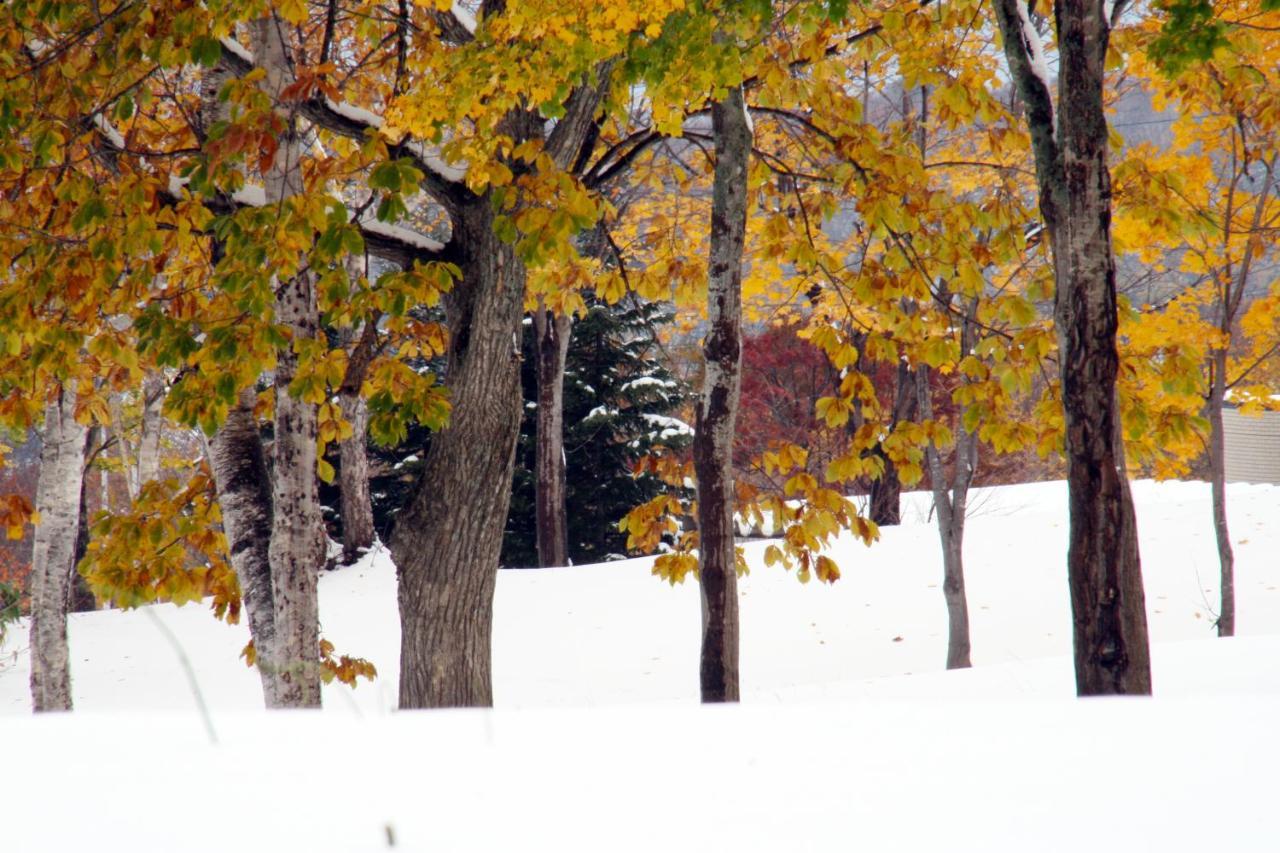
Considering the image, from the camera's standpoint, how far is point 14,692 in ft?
35.8

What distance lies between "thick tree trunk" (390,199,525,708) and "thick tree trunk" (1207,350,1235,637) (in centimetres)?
666

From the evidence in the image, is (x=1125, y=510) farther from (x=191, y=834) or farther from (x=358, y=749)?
(x=191, y=834)

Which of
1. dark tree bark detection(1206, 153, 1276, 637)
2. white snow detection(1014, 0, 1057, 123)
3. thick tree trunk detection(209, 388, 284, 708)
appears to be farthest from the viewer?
dark tree bark detection(1206, 153, 1276, 637)

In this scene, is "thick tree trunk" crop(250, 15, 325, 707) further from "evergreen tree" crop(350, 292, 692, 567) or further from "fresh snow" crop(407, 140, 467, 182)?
"evergreen tree" crop(350, 292, 692, 567)

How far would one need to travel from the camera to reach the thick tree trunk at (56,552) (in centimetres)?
773

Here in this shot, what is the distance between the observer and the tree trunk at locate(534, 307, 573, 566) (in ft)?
47.7

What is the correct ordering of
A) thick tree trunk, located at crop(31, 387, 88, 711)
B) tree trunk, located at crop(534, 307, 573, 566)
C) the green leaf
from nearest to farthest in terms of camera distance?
the green leaf → thick tree trunk, located at crop(31, 387, 88, 711) → tree trunk, located at crop(534, 307, 573, 566)

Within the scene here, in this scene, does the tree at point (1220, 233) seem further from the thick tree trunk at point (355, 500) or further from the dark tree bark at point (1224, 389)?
the thick tree trunk at point (355, 500)

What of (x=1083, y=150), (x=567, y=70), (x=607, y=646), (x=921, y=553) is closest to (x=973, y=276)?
(x=1083, y=150)

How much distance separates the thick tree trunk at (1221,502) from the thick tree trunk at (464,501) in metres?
6.66

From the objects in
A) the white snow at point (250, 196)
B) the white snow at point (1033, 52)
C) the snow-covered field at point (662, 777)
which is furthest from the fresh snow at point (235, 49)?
the snow-covered field at point (662, 777)

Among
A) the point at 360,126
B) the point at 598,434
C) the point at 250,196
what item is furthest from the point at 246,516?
the point at 598,434

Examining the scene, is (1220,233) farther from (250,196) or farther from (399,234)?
(250,196)

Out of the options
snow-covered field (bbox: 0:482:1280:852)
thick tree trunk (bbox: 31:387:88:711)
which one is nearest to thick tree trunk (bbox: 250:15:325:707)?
snow-covered field (bbox: 0:482:1280:852)
